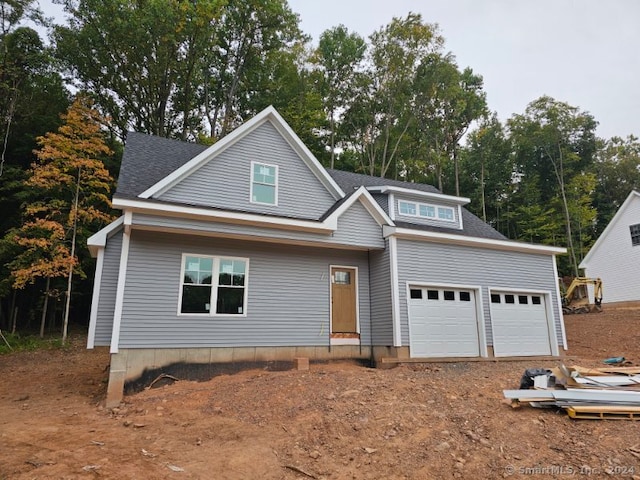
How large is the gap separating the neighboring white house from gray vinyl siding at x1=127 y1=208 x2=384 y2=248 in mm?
17928

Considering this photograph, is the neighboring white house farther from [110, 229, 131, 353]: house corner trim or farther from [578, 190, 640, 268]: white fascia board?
[110, 229, 131, 353]: house corner trim

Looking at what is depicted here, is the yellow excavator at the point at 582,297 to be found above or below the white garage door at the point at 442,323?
above

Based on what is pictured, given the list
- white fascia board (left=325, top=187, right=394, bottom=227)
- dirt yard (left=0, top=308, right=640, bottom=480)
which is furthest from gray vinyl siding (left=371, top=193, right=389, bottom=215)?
dirt yard (left=0, top=308, right=640, bottom=480)

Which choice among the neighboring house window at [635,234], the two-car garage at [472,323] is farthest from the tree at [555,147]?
the two-car garage at [472,323]

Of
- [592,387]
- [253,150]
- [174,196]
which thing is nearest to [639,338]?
[592,387]

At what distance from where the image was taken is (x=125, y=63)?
72.2ft

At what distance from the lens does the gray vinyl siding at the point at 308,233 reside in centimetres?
913

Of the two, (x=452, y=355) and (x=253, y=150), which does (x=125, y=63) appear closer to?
(x=253, y=150)

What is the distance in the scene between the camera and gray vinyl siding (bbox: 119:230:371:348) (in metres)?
9.16

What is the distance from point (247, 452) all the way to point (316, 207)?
7.30m

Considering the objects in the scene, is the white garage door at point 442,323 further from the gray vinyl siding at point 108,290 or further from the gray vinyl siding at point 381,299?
the gray vinyl siding at point 108,290

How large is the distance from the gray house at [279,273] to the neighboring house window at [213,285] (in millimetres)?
26

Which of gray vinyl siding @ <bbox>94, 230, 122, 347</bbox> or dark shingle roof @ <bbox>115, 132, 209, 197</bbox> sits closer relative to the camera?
gray vinyl siding @ <bbox>94, 230, 122, 347</bbox>

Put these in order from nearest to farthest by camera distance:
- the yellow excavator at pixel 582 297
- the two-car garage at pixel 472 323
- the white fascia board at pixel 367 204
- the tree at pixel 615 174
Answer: the two-car garage at pixel 472 323 < the white fascia board at pixel 367 204 < the yellow excavator at pixel 582 297 < the tree at pixel 615 174
